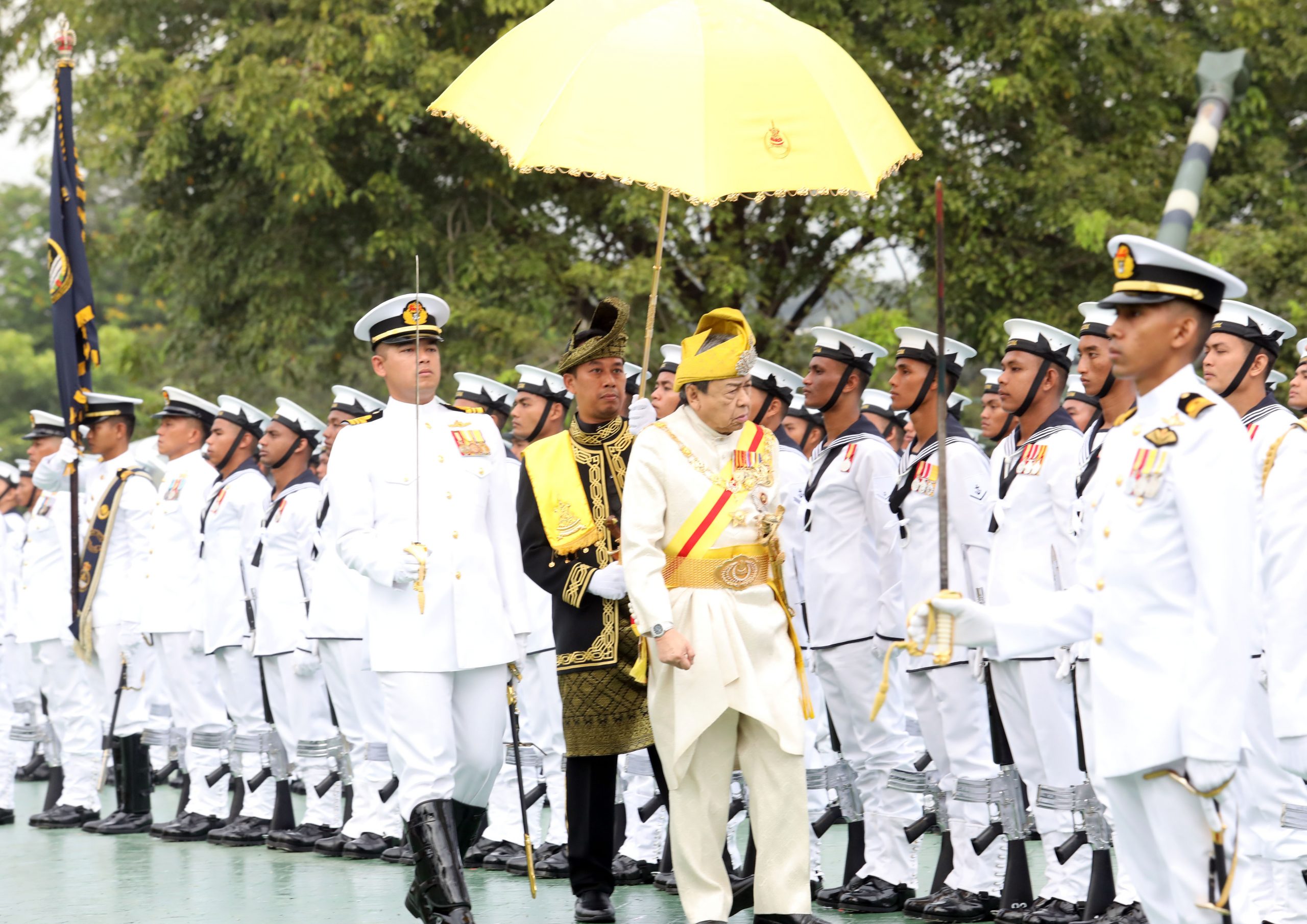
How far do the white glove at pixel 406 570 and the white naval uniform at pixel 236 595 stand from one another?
3.72m

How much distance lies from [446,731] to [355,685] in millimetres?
2861

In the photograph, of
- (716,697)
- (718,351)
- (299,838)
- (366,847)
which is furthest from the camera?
(299,838)

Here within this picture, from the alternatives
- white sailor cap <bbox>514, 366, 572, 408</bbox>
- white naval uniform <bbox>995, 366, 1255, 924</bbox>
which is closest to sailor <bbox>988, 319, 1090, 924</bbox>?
white naval uniform <bbox>995, 366, 1255, 924</bbox>

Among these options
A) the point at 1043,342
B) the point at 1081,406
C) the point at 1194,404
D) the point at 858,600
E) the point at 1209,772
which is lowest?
the point at 1209,772

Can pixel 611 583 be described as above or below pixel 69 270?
below

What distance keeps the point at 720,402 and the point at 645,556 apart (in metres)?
0.64

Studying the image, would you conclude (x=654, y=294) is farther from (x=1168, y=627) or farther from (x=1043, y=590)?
(x=1168, y=627)

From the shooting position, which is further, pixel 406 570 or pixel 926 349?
pixel 926 349

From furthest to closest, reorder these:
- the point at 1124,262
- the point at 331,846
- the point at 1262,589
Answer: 1. the point at 331,846
2. the point at 1262,589
3. the point at 1124,262

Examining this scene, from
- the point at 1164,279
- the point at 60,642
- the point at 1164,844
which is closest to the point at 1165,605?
the point at 1164,844

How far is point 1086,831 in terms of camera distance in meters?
6.59

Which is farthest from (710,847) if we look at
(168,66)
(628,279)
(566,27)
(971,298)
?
(168,66)

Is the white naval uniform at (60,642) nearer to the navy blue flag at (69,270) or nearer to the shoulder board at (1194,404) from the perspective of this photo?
the navy blue flag at (69,270)

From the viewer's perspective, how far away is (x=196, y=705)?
9906mm
